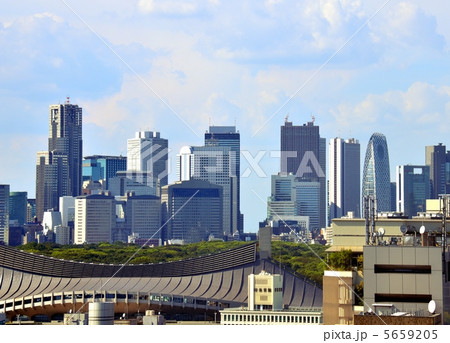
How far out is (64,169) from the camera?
154750 millimetres

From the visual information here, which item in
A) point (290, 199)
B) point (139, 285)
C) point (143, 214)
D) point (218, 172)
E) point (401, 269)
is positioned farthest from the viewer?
point (143, 214)

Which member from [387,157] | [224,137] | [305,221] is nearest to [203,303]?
[224,137]

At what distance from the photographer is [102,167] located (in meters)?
169

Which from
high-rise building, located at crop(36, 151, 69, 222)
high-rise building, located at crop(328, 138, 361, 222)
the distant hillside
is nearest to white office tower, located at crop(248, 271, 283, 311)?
the distant hillside

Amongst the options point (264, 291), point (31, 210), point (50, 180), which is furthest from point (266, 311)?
point (31, 210)

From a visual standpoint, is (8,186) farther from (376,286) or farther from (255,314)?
(376,286)

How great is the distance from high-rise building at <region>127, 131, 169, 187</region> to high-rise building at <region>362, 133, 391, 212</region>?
2742cm

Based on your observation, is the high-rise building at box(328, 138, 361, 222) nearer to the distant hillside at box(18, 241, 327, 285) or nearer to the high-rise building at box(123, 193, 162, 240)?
the high-rise building at box(123, 193, 162, 240)

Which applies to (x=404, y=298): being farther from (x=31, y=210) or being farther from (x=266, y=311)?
(x=31, y=210)

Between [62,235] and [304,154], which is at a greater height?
[304,154]

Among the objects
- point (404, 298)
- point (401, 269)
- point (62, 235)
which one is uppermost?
point (62, 235)

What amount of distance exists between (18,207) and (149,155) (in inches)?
750
